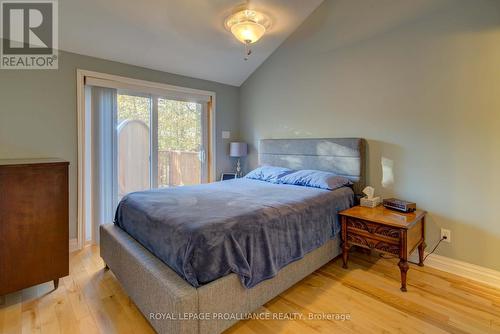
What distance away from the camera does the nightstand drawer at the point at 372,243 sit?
209 cm

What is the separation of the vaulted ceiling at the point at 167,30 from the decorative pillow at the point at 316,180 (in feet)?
6.23

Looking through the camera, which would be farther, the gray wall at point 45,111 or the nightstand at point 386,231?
the gray wall at point 45,111

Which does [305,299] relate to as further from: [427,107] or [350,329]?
[427,107]

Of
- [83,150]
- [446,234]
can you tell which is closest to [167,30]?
[83,150]

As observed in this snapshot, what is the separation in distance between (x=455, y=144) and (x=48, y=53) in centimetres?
405

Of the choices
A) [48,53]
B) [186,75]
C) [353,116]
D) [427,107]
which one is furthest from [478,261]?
[48,53]

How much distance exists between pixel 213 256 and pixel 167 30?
2611 mm

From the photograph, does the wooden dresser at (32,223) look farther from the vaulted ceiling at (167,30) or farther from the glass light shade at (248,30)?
the glass light shade at (248,30)

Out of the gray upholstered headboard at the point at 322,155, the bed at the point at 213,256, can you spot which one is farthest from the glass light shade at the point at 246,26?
the bed at the point at 213,256

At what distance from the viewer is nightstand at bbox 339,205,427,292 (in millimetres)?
2035

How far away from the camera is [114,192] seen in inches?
124

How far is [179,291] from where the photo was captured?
1352 millimetres

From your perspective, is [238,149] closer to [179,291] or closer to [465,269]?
[179,291]

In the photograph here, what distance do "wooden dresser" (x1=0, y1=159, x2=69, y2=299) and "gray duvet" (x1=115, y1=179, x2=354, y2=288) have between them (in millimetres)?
470
